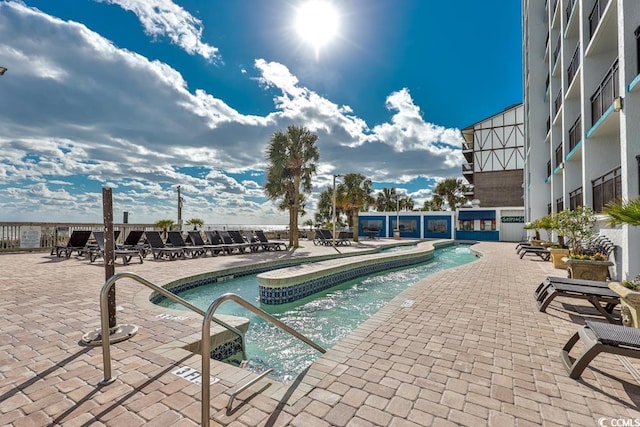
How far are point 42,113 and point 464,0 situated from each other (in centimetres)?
1900

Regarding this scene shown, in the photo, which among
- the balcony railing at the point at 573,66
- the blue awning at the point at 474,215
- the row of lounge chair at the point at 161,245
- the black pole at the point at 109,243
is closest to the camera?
the black pole at the point at 109,243

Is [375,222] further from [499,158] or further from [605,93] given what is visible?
[605,93]

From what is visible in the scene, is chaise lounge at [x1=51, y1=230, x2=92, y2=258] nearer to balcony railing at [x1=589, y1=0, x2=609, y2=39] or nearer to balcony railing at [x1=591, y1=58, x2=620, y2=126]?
balcony railing at [x1=591, y1=58, x2=620, y2=126]

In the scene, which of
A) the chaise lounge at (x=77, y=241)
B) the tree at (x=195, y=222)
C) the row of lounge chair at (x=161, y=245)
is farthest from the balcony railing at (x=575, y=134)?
the tree at (x=195, y=222)

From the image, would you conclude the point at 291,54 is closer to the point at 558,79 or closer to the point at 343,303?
the point at 343,303

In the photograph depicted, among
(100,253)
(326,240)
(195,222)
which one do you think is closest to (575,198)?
(326,240)

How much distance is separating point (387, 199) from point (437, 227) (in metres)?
17.3

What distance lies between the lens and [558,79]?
1508 cm

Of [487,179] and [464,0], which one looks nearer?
[464,0]

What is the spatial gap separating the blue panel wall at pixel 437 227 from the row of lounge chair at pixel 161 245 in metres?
18.7

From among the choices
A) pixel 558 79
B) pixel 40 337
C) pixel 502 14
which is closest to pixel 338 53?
pixel 502 14

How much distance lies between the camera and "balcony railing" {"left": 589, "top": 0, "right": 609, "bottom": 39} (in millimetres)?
7445

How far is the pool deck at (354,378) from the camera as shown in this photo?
6.38 ft

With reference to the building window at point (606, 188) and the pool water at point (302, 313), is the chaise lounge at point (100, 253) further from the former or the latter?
the building window at point (606, 188)
